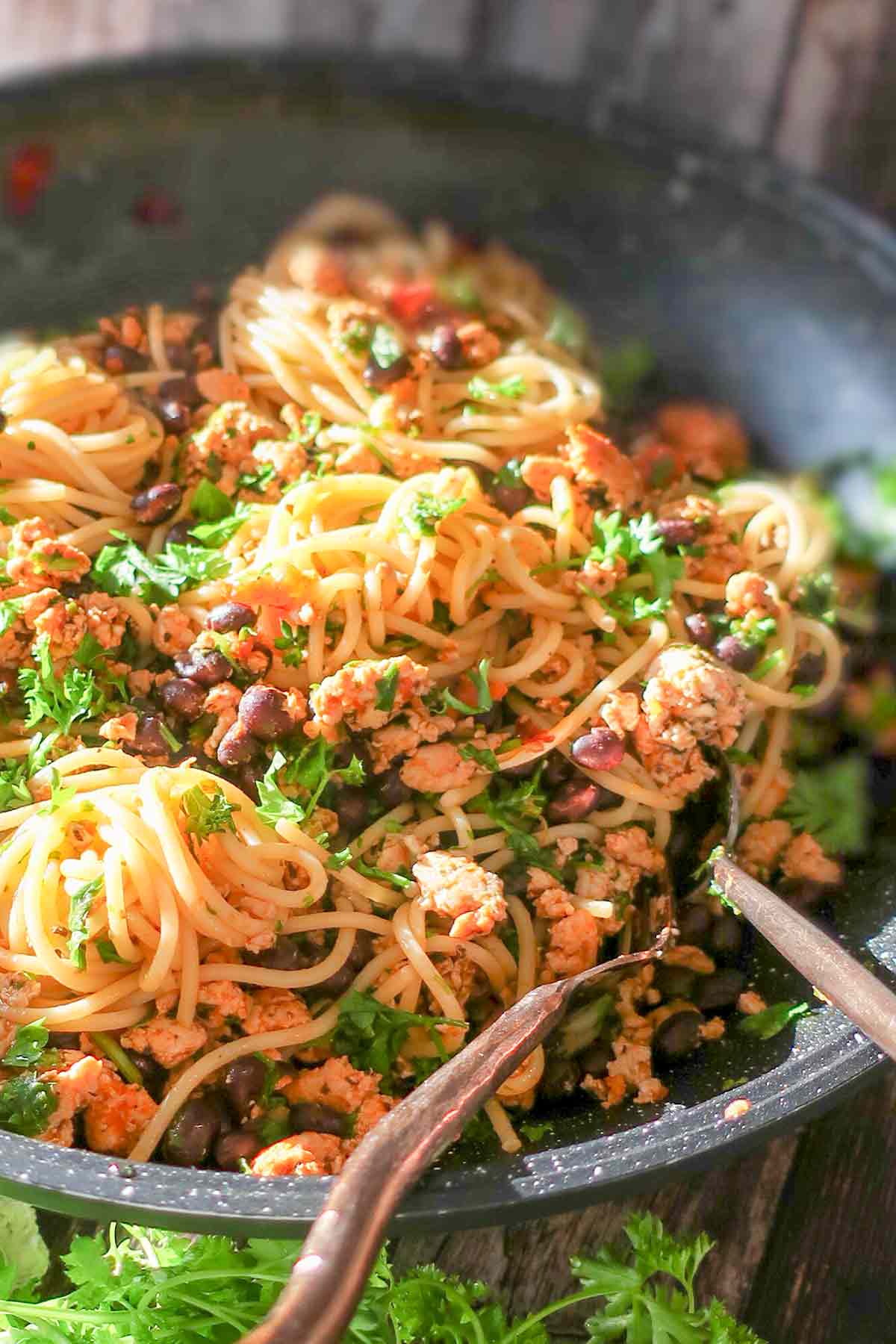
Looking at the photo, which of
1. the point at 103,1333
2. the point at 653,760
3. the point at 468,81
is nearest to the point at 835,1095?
the point at 653,760

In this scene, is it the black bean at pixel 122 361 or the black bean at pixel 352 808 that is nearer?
the black bean at pixel 352 808

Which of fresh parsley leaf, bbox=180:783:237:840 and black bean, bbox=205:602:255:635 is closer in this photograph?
fresh parsley leaf, bbox=180:783:237:840

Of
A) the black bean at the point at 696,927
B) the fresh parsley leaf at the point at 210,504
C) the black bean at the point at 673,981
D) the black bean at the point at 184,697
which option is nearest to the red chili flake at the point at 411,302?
the fresh parsley leaf at the point at 210,504

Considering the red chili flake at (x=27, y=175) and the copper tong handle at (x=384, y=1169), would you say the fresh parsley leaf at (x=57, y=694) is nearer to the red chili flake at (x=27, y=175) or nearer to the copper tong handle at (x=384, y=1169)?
the copper tong handle at (x=384, y=1169)

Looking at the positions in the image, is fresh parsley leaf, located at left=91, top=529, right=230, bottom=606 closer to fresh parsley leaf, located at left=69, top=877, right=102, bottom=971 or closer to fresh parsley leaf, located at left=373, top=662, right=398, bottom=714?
fresh parsley leaf, located at left=373, top=662, right=398, bottom=714

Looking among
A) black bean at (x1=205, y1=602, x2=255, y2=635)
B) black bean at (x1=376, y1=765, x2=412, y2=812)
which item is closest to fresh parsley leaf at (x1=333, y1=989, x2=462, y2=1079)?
black bean at (x1=376, y1=765, x2=412, y2=812)

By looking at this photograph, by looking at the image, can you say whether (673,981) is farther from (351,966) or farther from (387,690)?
(387,690)

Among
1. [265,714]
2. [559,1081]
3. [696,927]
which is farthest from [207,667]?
[696,927]
